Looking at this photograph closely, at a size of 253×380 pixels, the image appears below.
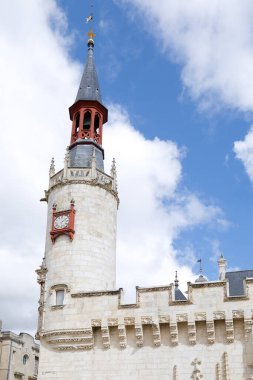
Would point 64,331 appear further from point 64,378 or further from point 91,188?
point 91,188

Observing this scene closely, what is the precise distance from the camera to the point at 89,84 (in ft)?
119

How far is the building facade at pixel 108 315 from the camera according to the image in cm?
2473

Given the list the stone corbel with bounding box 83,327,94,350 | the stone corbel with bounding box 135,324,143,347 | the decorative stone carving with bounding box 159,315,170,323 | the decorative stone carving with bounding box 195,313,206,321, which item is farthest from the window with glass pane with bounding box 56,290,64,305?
the decorative stone carving with bounding box 195,313,206,321

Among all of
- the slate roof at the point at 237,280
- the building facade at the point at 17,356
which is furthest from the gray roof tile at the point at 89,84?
the building facade at the point at 17,356

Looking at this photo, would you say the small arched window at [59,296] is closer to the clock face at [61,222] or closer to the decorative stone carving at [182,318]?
the clock face at [61,222]

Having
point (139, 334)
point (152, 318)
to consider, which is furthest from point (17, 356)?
point (152, 318)

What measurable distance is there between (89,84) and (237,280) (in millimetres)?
17524

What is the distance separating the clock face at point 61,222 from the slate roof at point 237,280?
1201 cm

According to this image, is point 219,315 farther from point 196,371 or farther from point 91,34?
point 91,34

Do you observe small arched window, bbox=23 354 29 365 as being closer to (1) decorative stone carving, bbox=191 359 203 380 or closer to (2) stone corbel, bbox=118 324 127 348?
(2) stone corbel, bbox=118 324 127 348

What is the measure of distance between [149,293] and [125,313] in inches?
65.2

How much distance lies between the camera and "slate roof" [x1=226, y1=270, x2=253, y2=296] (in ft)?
108

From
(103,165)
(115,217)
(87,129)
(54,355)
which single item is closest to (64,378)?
(54,355)

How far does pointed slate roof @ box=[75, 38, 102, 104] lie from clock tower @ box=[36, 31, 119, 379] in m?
3.40
